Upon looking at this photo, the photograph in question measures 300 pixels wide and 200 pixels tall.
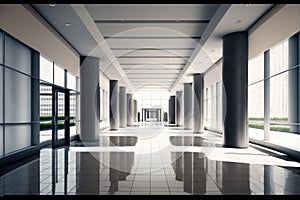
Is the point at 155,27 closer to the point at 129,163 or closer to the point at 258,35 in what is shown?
the point at 258,35

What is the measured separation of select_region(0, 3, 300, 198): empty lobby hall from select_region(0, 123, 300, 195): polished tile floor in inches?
1.0

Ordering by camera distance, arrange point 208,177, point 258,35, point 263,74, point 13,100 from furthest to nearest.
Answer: point 263,74 → point 258,35 → point 13,100 → point 208,177

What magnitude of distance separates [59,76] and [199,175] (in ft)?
29.0

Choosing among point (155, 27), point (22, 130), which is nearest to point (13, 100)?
point (22, 130)

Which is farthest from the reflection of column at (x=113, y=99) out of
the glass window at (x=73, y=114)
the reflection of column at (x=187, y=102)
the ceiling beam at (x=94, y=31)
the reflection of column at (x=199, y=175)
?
the reflection of column at (x=199, y=175)

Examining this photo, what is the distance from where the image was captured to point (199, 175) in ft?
21.7

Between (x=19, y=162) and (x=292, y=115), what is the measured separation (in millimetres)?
11947

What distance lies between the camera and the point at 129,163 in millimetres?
8203

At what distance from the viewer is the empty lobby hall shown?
6.18 meters

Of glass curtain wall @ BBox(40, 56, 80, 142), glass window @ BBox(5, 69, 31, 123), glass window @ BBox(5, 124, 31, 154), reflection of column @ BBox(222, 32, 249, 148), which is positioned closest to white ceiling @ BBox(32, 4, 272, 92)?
reflection of column @ BBox(222, 32, 249, 148)

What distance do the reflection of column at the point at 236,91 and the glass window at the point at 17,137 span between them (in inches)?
295

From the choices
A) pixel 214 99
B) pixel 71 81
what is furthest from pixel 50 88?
pixel 214 99

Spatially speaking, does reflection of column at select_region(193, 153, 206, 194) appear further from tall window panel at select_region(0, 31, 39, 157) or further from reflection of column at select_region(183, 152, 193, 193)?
tall window panel at select_region(0, 31, 39, 157)

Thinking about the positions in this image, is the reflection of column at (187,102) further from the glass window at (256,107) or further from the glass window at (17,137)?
the glass window at (17,137)
